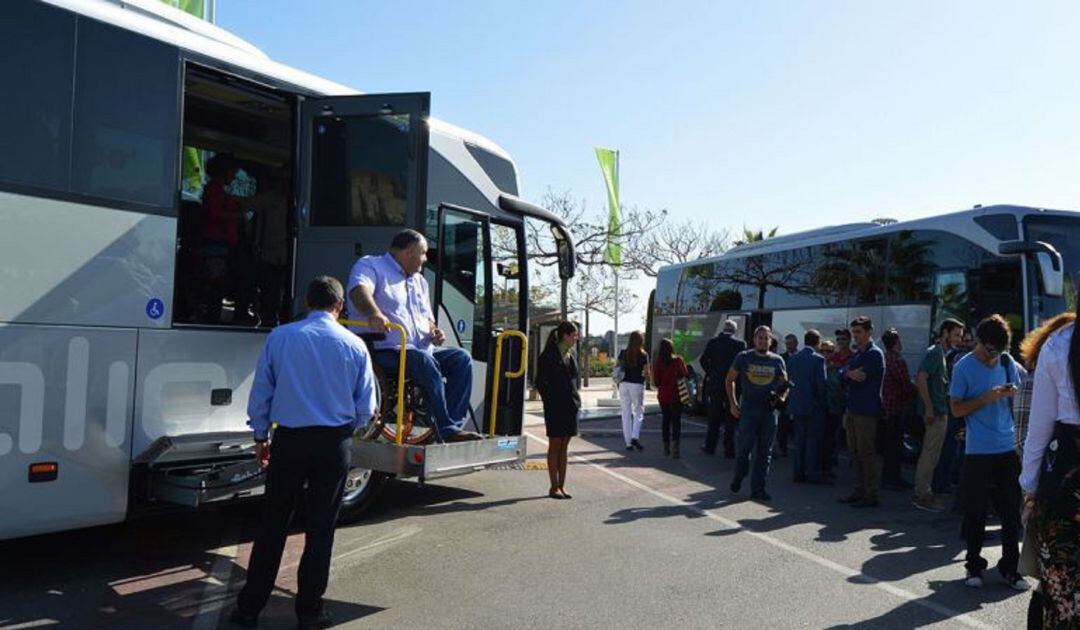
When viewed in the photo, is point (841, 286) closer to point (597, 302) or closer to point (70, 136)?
point (70, 136)

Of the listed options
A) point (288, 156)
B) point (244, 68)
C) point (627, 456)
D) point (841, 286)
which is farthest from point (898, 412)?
point (244, 68)

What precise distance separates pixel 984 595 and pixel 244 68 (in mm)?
6608

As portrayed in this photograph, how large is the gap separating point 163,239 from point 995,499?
20.9 ft

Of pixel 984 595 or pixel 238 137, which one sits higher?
pixel 238 137

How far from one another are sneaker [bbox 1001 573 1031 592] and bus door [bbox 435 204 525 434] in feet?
14.3

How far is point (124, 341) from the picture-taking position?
18.9 ft

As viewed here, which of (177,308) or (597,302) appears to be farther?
(597,302)

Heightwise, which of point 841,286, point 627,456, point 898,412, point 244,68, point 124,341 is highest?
point 244,68

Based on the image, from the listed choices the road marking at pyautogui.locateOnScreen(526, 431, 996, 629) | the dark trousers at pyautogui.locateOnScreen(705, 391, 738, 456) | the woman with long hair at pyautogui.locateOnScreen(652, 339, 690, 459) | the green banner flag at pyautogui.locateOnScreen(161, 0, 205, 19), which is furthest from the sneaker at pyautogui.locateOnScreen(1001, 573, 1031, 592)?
the green banner flag at pyautogui.locateOnScreen(161, 0, 205, 19)

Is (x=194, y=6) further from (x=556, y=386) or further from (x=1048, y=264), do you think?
(x=1048, y=264)

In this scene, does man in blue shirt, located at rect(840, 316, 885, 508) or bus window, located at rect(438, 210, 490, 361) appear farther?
man in blue shirt, located at rect(840, 316, 885, 508)

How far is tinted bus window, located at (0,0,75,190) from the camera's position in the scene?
17.1 ft

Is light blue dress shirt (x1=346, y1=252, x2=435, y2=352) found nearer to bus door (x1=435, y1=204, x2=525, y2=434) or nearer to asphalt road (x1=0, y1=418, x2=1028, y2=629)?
bus door (x1=435, y1=204, x2=525, y2=434)

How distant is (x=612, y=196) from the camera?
91.9 ft
